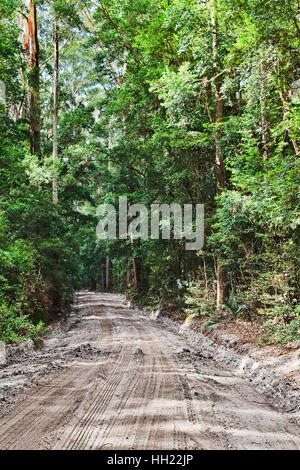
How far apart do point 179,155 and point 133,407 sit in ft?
41.9

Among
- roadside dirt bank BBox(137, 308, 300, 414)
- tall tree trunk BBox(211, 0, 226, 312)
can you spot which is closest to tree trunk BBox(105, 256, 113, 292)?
tall tree trunk BBox(211, 0, 226, 312)

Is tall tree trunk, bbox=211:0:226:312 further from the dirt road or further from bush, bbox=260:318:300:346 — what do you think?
Result: the dirt road

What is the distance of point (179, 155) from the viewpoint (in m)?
15.9

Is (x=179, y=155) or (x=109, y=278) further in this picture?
(x=109, y=278)

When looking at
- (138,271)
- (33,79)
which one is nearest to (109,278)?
(138,271)

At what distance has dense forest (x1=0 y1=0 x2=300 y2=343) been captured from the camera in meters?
8.26

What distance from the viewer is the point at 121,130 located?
2317cm

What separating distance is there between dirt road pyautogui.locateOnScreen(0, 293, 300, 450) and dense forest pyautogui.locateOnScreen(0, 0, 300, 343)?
237 centimetres

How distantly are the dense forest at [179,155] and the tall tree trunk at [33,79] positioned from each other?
78mm

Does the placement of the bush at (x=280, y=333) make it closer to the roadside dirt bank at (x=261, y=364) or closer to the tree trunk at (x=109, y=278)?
the roadside dirt bank at (x=261, y=364)

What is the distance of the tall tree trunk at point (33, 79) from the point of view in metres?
17.3

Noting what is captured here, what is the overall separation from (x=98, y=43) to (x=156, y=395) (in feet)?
75.6

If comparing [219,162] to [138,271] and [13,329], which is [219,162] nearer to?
[13,329]

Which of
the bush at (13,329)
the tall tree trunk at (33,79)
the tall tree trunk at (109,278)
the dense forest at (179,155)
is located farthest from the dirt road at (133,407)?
the tall tree trunk at (109,278)
